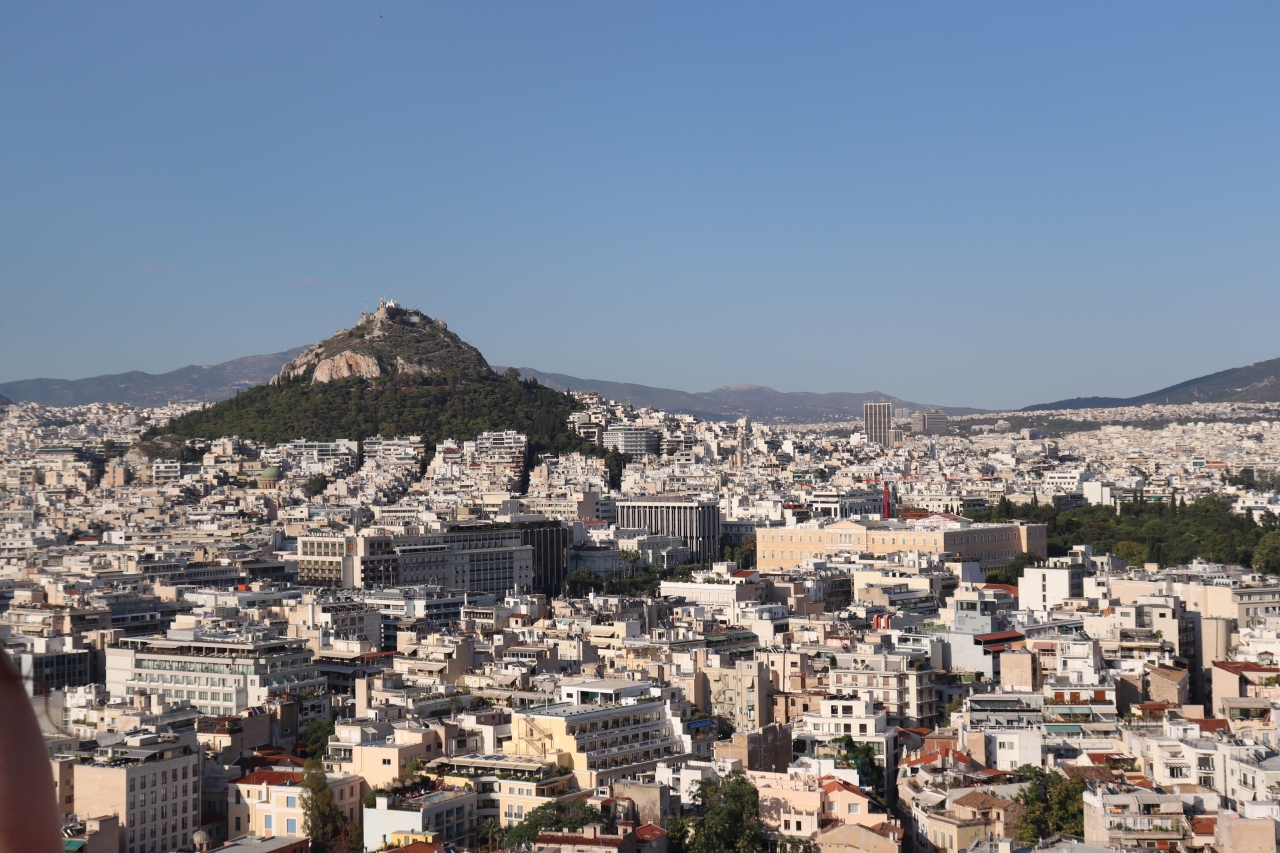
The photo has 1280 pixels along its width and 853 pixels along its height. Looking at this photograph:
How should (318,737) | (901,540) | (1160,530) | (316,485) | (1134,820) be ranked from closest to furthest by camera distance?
(1134,820)
(318,737)
(901,540)
(1160,530)
(316,485)

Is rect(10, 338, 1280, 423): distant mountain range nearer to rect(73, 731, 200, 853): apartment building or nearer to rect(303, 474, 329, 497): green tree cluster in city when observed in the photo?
rect(303, 474, 329, 497): green tree cluster in city

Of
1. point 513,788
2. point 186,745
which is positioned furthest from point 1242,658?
point 186,745

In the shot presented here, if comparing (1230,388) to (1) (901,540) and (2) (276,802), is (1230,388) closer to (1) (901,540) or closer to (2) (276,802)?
(1) (901,540)

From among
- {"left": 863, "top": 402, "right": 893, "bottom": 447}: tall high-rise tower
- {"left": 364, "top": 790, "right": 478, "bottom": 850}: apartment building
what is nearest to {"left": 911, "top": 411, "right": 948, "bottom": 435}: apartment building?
{"left": 863, "top": 402, "right": 893, "bottom": 447}: tall high-rise tower

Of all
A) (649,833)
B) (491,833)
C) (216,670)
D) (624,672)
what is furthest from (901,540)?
(649,833)

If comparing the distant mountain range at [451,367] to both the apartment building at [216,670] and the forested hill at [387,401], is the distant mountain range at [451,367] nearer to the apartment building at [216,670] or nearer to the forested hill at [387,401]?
the forested hill at [387,401]

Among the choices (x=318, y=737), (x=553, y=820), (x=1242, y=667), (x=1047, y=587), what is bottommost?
(x=553, y=820)

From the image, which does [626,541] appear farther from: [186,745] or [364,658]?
[186,745]

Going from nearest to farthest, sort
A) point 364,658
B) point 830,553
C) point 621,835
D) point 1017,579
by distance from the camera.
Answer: point 621,835
point 364,658
point 1017,579
point 830,553
